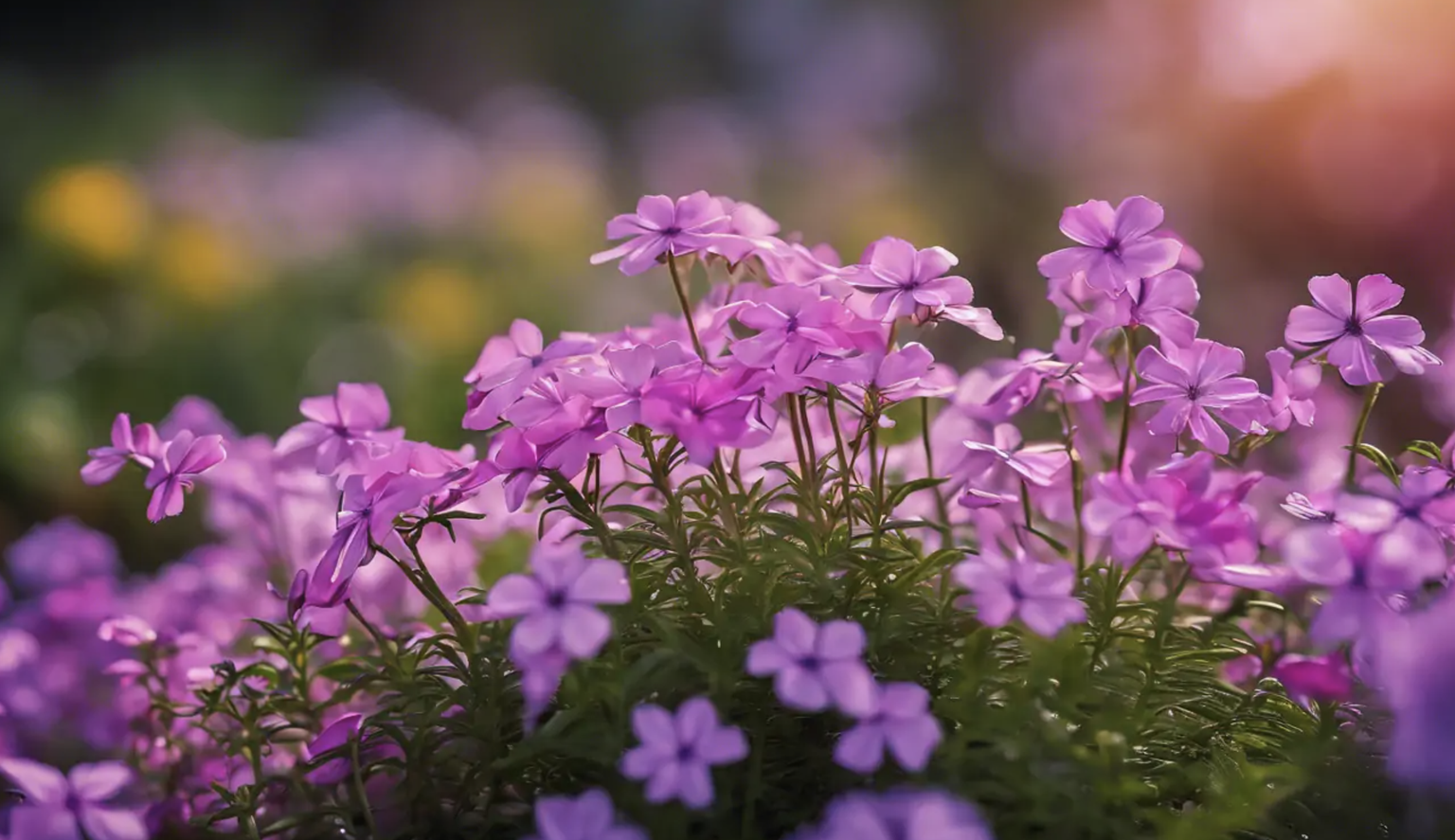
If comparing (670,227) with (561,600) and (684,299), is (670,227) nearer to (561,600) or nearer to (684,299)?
(684,299)

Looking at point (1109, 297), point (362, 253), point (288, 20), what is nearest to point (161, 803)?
point (1109, 297)

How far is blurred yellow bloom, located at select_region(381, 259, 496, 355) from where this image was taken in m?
3.45

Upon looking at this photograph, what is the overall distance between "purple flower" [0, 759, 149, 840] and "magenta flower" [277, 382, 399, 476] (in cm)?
31

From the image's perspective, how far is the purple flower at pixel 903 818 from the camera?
Result: 0.72 meters

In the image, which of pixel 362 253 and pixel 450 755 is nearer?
pixel 450 755

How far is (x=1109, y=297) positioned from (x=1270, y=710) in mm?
357

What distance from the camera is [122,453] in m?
1.09

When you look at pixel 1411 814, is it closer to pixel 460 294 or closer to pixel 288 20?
pixel 460 294

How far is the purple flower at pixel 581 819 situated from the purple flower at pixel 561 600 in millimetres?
94

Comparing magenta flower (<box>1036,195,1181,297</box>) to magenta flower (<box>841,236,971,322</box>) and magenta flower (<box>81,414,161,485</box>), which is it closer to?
magenta flower (<box>841,236,971,322</box>)

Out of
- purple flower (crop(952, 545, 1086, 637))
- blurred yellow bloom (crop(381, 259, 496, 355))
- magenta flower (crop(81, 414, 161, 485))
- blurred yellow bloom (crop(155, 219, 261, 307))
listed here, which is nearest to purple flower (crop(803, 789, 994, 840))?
purple flower (crop(952, 545, 1086, 637))

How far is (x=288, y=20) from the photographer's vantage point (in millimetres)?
7910

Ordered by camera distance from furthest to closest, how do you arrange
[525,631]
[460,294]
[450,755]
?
[460,294], [450,755], [525,631]

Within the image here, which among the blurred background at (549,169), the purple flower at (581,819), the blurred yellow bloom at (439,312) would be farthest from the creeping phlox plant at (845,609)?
the blurred yellow bloom at (439,312)
